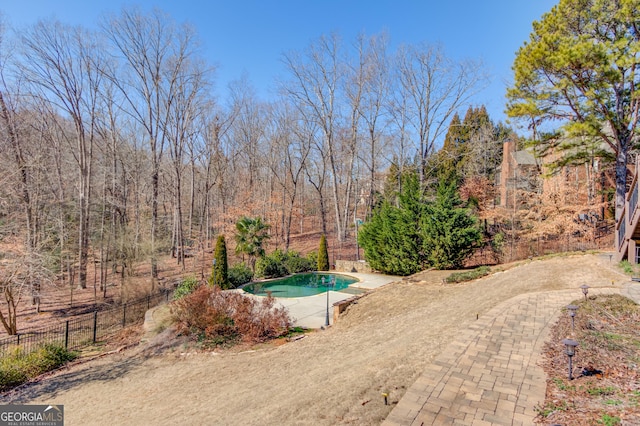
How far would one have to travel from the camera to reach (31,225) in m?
15.0

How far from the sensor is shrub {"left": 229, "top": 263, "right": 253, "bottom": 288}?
1636 centimetres

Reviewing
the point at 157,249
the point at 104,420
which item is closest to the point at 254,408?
the point at 104,420

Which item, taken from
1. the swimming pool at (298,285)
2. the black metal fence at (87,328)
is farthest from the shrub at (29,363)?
the swimming pool at (298,285)

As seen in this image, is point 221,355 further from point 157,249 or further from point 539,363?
point 157,249

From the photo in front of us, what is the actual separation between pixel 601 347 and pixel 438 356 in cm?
248

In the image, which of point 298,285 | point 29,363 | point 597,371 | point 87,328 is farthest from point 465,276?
point 87,328

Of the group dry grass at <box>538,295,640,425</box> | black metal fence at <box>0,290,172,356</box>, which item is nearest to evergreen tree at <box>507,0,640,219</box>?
dry grass at <box>538,295,640,425</box>

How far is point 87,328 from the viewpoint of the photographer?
1153cm

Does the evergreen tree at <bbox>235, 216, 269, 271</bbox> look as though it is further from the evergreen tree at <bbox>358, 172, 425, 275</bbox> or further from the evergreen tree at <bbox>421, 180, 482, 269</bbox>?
the evergreen tree at <bbox>421, 180, 482, 269</bbox>

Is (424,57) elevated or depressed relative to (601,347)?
elevated

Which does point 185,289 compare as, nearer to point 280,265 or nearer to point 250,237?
point 250,237

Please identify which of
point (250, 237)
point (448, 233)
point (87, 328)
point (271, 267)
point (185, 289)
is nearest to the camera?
point (87, 328)

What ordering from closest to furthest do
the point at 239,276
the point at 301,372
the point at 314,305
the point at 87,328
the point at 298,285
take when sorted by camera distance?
the point at 301,372 < the point at 87,328 < the point at 314,305 < the point at 239,276 < the point at 298,285

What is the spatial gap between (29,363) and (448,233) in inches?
599
